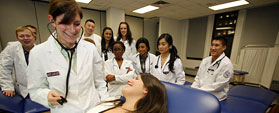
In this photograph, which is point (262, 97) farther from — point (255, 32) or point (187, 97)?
point (255, 32)

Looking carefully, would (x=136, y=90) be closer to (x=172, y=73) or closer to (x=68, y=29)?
(x=68, y=29)

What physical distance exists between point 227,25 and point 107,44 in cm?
472

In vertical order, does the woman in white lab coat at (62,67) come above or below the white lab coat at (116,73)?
above

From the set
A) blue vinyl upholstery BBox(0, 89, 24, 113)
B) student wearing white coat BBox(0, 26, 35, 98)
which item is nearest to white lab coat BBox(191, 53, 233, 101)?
blue vinyl upholstery BBox(0, 89, 24, 113)

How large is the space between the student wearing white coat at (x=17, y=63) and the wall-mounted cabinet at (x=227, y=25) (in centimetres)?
577

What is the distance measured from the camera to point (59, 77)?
2.55 feet

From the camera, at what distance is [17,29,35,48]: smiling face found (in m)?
1.45

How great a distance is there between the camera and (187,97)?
3.04 feet

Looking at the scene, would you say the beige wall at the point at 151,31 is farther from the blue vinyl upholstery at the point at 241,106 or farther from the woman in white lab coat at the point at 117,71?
the blue vinyl upholstery at the point at 241,106

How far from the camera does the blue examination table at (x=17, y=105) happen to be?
4.26 feet

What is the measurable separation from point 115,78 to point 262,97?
7.50 ft

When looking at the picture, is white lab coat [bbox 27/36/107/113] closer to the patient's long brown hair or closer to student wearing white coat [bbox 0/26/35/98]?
the patient's long brown hair

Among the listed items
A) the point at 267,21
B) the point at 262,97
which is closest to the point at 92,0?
the point at 262,97

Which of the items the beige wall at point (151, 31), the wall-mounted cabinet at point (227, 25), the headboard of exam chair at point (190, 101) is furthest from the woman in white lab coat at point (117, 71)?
the wall-mounted cabinet at point (227, 25)
